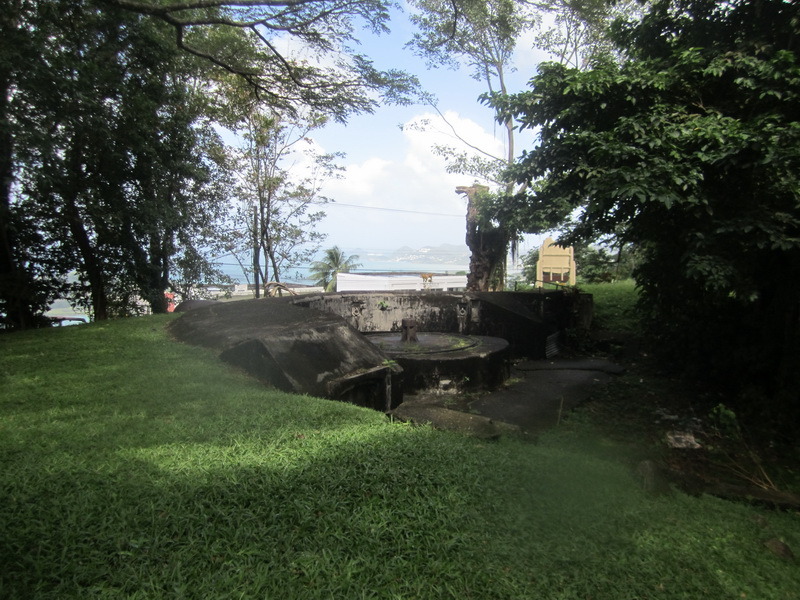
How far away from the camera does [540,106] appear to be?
19.6ft

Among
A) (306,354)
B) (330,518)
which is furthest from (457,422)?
(330,518)

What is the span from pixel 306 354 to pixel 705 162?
158 inches

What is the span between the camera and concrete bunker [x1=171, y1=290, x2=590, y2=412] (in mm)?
4559

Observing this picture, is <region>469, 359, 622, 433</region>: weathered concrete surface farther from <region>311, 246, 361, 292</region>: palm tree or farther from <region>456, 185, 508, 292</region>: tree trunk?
<region>311, 246, 361, 292</region>: palm tree

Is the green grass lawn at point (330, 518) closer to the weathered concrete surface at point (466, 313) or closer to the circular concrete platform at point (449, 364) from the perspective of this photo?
the circular concrete platform at point (449, 364)

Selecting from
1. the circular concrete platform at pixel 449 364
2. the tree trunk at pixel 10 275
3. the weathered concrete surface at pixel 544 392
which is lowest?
the weathered concrete surface at pixel 544 392

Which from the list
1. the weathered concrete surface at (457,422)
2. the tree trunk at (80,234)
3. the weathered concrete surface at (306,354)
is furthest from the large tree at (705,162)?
the tree trunk at (80,234)

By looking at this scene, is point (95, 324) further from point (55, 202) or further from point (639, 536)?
point (639, 536)

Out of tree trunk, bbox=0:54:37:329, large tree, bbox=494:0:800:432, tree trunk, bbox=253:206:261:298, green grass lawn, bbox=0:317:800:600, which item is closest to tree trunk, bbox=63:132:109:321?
tree trunk, bbox=0:54:37:329

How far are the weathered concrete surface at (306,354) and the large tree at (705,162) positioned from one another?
272cm

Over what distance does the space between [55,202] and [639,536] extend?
379 inches

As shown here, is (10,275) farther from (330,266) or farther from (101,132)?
(330,266)

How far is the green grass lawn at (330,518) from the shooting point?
1.76m

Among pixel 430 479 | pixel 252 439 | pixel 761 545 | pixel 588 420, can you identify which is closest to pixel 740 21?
pixel 588 420
